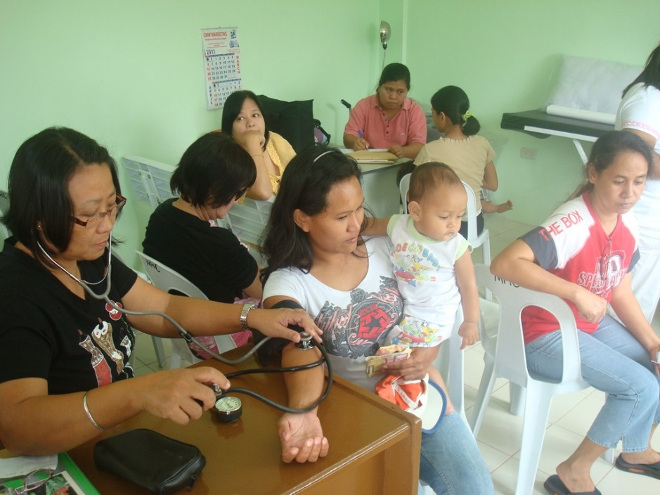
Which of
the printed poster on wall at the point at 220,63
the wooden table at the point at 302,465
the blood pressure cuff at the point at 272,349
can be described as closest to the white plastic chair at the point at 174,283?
the blood pressure cuff at the point at 272,349

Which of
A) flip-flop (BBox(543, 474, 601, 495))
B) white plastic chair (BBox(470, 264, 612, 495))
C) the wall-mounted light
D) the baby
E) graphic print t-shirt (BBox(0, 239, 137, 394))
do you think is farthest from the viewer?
the wall-mounted light

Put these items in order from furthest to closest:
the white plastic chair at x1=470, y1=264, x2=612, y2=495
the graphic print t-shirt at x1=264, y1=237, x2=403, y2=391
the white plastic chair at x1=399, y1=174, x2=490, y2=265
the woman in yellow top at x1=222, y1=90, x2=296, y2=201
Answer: the white plastic chair at x1=399, y1=174, x2=490, y2=265
the woman in yellow top at x1=222, y1=90, x2=296, y2=201
the white plastic chair at x1=470, y1=264, x2=612, y2=495
the graphic print t-shirt at x1=264, y1=237, x2=403, y2=391

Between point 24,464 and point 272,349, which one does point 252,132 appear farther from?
point 24,464

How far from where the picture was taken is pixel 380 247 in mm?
1508

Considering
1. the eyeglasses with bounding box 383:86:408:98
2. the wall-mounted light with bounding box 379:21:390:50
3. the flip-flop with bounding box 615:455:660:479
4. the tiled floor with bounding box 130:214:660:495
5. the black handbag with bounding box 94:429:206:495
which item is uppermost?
the wall-mounted light with bounding box 379:21:390:50

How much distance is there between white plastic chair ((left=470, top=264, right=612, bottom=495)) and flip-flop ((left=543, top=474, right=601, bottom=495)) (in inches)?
4.0

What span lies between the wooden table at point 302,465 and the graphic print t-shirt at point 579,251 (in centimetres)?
86

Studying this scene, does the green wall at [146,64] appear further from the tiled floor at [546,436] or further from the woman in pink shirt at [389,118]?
the tiled floor at [546,436]

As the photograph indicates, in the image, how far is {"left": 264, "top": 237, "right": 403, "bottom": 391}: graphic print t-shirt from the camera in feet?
4.42

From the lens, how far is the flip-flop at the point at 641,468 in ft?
6.04

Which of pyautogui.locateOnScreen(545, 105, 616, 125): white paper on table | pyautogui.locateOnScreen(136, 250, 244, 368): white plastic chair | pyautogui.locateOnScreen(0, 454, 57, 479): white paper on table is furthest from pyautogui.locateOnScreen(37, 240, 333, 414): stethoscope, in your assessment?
pyautogui.locateOnScreen(545, 105, 616, 125): white paper on table

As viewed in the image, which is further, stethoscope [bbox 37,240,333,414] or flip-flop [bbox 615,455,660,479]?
flip-flop [bbox 615,455,660,479]

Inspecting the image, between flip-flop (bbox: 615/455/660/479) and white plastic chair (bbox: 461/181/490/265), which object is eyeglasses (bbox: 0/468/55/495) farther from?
white plastic chair (bbox: 461/181/490/265)

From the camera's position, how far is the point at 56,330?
40.1 inches
